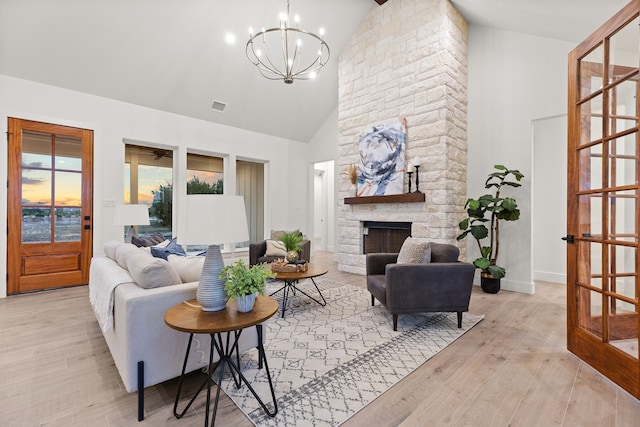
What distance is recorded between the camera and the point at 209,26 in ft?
14.2

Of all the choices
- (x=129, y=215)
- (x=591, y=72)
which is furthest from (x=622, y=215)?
(x=129, y=215)

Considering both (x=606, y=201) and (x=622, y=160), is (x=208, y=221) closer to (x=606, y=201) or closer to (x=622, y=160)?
(x=606, y=201)

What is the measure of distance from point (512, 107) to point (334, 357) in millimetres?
4155

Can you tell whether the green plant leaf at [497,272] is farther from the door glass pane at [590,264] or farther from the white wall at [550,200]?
the door glass pane at [590,264]

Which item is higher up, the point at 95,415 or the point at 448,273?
the point at 448,273

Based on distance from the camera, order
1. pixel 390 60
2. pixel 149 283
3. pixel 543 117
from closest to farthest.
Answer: pixel 149 283, pixel 543 117, pixel 390 60

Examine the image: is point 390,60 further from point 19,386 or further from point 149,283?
point 19,386

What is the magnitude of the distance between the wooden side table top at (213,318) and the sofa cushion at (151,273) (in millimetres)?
224

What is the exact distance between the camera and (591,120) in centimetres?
222

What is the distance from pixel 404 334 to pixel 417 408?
A: 1020 millimetres

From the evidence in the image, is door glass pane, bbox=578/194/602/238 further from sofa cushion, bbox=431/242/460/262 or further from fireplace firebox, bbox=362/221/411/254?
fireplace firebox, bbox=362/221/411/254

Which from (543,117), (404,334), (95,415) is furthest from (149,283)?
(543,117)

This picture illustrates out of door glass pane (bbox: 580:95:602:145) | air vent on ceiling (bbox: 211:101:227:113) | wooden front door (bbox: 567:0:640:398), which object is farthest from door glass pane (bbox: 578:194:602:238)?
air vent on ceiling (bbox: 211:101:227:113)

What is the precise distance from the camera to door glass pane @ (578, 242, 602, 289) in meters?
2.14
